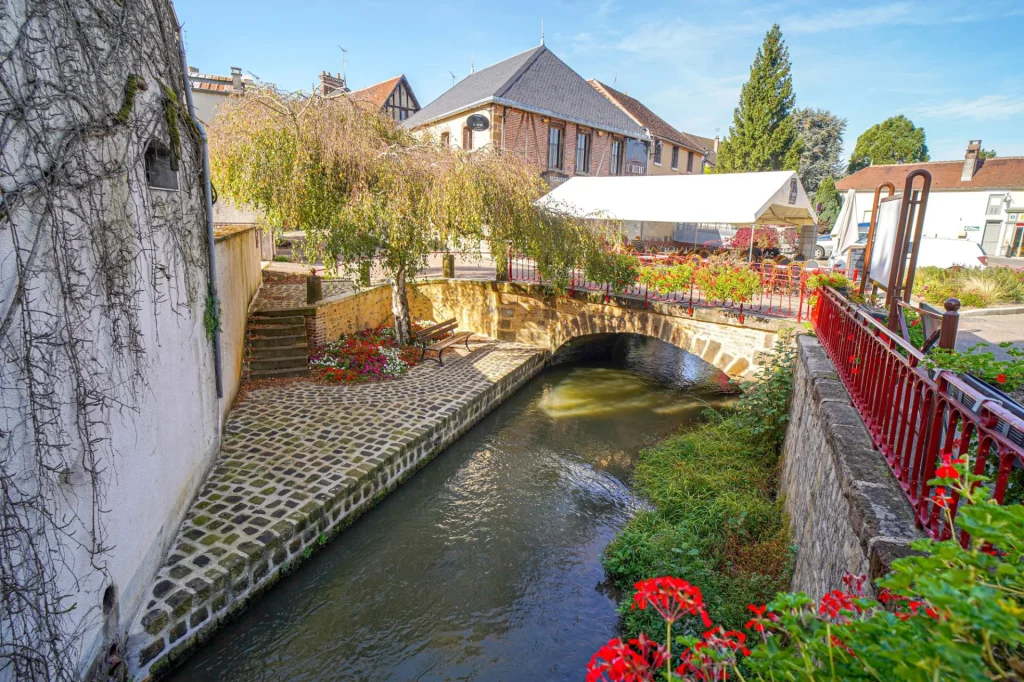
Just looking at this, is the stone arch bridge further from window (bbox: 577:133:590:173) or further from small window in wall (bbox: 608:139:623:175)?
small window in wall (bbox: 608:139:623:175)

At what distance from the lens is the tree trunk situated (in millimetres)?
10475

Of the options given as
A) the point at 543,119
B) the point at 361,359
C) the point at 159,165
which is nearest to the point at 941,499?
the point at 159,165

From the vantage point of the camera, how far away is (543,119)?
68.1 feet

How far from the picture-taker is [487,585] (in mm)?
5340

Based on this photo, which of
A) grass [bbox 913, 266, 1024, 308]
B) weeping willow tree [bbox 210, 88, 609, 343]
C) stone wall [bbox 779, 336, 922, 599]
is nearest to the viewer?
stone wall [bbox 779, 336, 922, 599]

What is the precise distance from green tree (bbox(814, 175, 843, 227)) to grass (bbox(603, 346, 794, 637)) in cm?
3597

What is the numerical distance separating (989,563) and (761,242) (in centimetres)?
1716

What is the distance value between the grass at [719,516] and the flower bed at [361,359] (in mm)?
4802

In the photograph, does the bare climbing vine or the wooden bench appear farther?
the wooden bench

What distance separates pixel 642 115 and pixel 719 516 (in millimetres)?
26617

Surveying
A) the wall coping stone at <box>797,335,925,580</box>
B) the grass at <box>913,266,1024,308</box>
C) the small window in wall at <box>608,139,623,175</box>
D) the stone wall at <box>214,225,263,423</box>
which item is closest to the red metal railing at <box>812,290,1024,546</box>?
the wall coping stone at <box>797,335,925,580</box>

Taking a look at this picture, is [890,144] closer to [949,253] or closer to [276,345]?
[949,253]

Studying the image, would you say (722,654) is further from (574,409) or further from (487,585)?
(574,409)

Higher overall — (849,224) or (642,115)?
(642,115)
